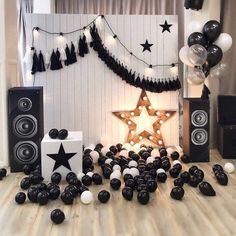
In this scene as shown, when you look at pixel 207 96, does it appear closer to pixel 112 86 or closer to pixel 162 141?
pixel 162 141

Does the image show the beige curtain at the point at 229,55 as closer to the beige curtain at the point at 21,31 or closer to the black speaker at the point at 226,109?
the black speaker at the point at 226,109

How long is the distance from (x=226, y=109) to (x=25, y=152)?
2.73 m

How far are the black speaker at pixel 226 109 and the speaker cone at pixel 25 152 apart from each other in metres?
2.54

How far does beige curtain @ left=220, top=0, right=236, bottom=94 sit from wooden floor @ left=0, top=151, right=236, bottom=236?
6.91ft

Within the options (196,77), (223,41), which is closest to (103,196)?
(196,77)

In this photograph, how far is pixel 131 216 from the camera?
2.91 metres

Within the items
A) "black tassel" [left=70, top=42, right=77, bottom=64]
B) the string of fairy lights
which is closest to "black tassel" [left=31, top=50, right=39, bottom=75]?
the string of fairy lights

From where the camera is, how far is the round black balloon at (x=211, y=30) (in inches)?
175

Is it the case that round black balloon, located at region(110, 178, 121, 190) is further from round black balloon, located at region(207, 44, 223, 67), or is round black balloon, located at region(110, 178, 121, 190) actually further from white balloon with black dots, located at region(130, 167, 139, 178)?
round black balloon, located at region(207, 44, 223, 67)

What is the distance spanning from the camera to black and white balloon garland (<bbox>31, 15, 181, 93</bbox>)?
4977 mm

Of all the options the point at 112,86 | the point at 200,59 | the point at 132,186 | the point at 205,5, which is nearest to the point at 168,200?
the point at 132,186

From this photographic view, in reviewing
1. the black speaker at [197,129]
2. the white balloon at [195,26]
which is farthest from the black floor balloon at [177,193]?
the white balloon at [195,26]

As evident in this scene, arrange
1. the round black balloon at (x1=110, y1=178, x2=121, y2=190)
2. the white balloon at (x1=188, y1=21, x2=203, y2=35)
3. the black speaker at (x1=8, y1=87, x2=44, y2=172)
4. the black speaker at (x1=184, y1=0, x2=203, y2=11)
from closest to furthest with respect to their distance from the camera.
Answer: the round black balloon at (x1=110, y1=178, x2=121, y2=190) < the black speaker at (x1=8, y1=87, x2=44, y2=172) < the white balloon at (x1=188, y1=21, x2=203, y2=35) < the black speaker at (x1=184, y1=0, x2=203, y2=11)

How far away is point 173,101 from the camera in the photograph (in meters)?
5.23
